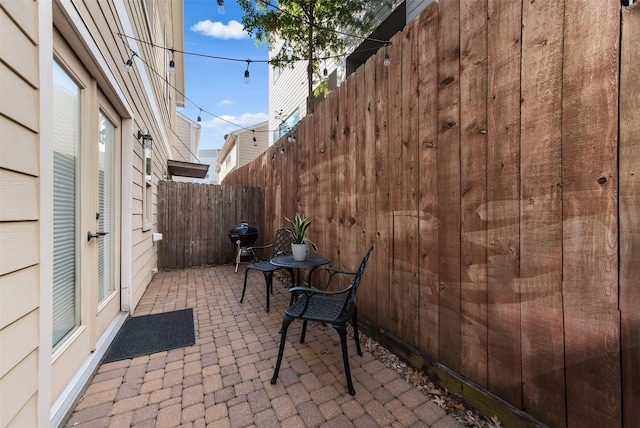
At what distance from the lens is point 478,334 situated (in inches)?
63.9

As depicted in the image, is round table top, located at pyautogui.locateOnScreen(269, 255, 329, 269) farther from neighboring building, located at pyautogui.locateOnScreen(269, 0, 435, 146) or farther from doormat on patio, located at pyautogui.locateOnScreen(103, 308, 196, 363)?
neighboring building, located at pyautogui.locateOnScreen(269, 0, 435, 146)

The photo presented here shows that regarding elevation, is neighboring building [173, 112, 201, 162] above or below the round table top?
above

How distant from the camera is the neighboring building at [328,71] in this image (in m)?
4.47

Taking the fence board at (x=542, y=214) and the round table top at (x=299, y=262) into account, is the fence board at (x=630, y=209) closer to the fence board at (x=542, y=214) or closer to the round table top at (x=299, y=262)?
the fence board at (x=542, y=214)

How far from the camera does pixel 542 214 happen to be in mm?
1340

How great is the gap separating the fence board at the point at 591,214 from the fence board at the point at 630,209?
0.02 m

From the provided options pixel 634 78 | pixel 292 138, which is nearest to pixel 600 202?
pixel 634 78

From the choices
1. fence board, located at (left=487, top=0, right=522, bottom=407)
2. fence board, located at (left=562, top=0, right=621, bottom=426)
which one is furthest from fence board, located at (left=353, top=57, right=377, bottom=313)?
fence board, located at (left=562, top=0, right=621, bottom=426)

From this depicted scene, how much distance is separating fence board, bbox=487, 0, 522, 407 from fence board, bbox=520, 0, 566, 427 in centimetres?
4

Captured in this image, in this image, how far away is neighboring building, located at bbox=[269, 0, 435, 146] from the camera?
447 cm

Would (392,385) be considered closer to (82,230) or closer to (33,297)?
(33,297)

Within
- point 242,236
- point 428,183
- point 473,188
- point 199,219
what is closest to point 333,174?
point 428,183

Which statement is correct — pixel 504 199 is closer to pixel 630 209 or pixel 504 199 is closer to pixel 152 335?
pixel 630 209

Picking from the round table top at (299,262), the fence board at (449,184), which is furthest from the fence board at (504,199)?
the round table top at (299,262)
